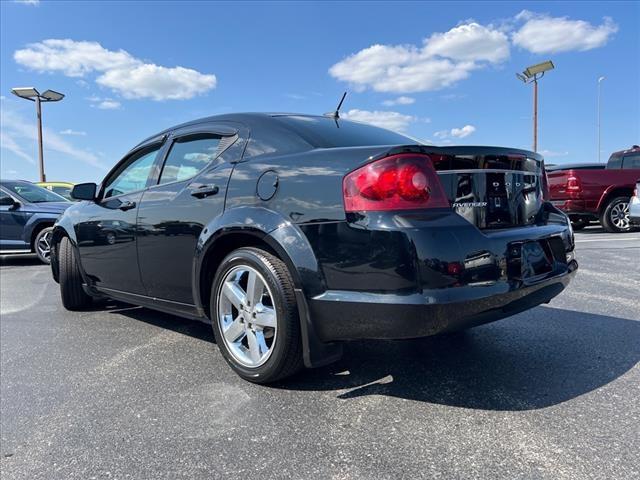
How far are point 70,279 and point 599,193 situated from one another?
10258mm

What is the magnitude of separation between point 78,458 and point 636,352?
313 cm

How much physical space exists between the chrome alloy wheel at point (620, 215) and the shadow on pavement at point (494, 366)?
8.14 m

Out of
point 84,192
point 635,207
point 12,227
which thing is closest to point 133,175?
point 84,192

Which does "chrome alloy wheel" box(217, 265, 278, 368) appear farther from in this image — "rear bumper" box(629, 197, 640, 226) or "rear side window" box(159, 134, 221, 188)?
"rear bumper" box(629, 197, 640, 226)

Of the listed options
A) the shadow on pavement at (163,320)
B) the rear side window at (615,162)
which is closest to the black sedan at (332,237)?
the shadow on pavement at (163,320)

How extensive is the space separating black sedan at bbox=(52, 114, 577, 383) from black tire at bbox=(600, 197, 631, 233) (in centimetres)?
899

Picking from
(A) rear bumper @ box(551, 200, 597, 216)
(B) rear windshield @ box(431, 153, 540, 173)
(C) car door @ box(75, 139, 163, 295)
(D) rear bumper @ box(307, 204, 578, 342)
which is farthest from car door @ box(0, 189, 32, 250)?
(A) rear bumper @ box(551, 200, 597, 216)

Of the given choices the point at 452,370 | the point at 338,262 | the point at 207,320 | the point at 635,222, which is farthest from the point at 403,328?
the point at 635,222

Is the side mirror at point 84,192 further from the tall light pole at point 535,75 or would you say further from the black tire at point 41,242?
the tall light pole at point 535,75

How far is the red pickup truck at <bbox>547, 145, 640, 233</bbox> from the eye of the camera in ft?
35.2

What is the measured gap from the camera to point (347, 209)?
2.34 meters

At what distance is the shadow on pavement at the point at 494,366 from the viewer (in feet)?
8.55

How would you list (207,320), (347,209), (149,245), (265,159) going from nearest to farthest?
(347,209) < (265,159) < (207,320) < (149,245)

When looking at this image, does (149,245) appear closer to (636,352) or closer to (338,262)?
(338,262)
